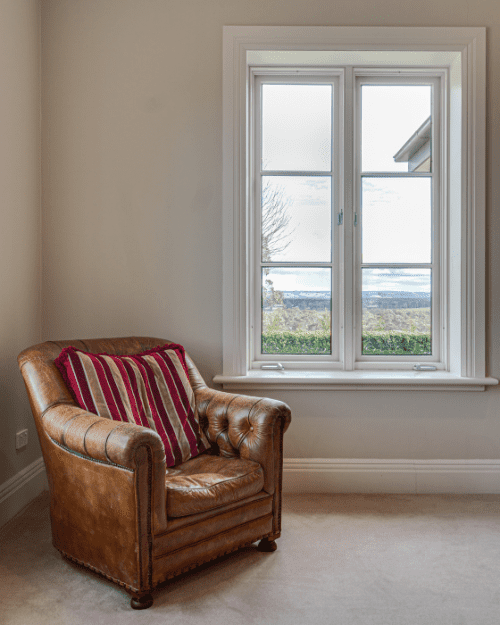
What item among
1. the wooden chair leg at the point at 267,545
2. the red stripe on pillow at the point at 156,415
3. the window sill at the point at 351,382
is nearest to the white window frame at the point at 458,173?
the window sill at the point at 351,382

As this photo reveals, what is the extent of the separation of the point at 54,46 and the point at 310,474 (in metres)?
2.78

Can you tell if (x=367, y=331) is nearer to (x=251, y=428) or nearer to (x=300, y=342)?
(x=300, y=342)

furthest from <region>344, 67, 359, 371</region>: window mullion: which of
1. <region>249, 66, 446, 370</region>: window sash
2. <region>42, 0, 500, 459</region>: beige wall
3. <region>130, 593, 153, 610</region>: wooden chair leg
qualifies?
<region>130, 593, 153, 610</region>: wooden chair leg

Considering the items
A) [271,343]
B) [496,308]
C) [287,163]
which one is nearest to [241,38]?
[287,163]

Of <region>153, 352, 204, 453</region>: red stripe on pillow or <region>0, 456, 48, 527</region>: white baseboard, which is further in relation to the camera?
<region>0, 456, 48, 527</region>: white baseboard

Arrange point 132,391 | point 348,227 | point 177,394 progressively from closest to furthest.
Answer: point 132,391, point 177,394, point 348,227

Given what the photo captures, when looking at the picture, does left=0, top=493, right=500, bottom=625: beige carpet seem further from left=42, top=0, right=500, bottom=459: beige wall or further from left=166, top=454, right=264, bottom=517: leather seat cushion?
left=42, top=0, right=500, bottom=459: beige wall

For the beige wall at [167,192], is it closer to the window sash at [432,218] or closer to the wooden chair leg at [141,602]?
the window sash at [432,218]

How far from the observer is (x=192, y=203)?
2.85 m

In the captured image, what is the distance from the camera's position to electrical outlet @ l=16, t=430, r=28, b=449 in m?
2.60

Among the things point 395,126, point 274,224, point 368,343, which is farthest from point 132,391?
point 395,126

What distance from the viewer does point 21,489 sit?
259cm

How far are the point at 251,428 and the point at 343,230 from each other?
140 cm

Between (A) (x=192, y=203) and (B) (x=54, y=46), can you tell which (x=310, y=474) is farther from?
(B) (x=54, y=46)
